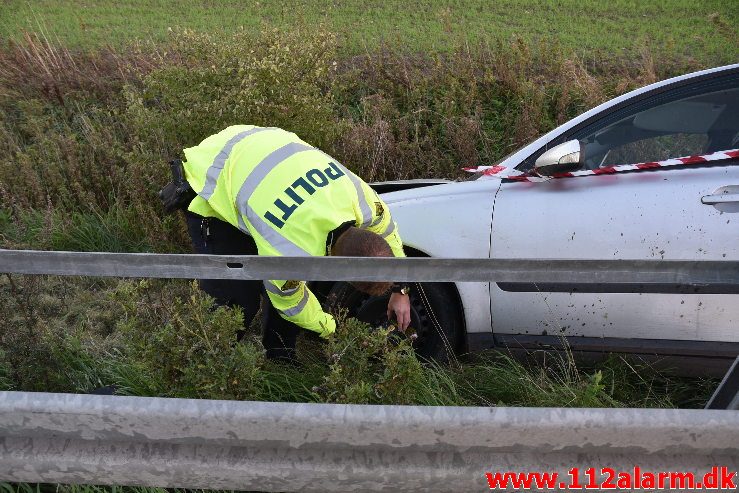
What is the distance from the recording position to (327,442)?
2357 millimetres

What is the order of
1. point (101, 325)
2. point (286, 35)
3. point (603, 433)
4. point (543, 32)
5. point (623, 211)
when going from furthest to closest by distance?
point (543, 32) < point (286, 35) < point (101, 325) < point (623, 211) < point (603, 433)

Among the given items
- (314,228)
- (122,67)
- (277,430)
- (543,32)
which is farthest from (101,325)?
(543,32)

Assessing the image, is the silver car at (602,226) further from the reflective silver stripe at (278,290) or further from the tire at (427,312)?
the reflective silver stripe at (278,290)

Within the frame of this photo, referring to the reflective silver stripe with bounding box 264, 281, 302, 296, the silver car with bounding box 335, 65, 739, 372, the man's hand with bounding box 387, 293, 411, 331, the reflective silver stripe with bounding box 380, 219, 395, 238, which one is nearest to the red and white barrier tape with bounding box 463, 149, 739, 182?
the silver car with bounding box 335, 65, 739, 372

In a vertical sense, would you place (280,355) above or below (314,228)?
below

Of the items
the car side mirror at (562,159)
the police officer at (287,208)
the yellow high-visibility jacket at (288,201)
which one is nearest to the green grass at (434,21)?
the car side mirror at (562,159)

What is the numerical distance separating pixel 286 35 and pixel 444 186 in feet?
9.13

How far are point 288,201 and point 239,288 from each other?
0.86 metres

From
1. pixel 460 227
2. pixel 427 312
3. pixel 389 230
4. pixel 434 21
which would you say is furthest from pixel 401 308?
A: pixel 434 21

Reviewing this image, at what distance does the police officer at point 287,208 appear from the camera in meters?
2.97

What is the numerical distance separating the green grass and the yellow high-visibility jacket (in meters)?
6.15

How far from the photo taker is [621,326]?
357cm

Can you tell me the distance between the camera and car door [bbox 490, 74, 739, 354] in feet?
11.2

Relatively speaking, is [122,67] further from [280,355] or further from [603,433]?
[603,433]
